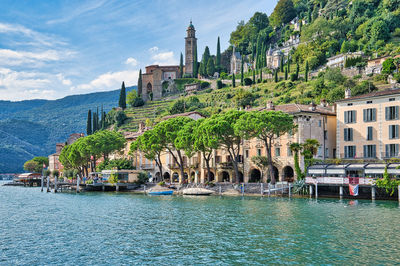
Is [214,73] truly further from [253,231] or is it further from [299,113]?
[253,231]

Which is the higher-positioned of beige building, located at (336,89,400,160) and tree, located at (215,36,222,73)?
tree, located at (215,36,222,73)

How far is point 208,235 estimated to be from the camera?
32.2m

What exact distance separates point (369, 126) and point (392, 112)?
384cm

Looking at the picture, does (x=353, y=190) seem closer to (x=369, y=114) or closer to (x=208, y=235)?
(x=369, y=114)

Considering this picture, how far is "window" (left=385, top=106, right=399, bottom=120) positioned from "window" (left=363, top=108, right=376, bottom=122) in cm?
189

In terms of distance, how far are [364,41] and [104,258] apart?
136 m

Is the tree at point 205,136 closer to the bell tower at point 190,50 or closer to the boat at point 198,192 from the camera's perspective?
the boat at point 198,192

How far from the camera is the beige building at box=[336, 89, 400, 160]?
60500mm

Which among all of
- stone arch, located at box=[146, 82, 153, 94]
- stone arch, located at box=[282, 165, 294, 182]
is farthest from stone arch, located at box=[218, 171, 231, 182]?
stone arch, located at box=[146, 82, 153, 94]

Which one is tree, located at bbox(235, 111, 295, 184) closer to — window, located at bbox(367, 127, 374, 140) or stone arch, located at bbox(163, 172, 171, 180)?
window, located at bbox(367, 127, 374, 140)

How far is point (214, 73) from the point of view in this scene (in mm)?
186000

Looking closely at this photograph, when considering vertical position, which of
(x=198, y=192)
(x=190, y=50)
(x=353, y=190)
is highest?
(x=190, y=50)

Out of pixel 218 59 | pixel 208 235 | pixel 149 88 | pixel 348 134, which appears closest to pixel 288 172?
pixel 348 134

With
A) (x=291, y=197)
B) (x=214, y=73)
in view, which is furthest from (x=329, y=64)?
(x=291, y=197)
